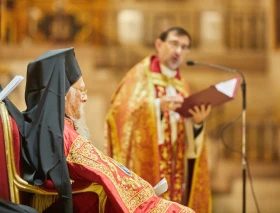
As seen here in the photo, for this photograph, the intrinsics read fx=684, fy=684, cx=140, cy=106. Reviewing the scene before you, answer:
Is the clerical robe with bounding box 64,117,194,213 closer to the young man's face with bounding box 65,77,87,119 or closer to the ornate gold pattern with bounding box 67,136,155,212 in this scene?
the ornate gold pattern with bounding box 67,136,155,212

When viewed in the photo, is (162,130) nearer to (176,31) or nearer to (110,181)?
(176,31)

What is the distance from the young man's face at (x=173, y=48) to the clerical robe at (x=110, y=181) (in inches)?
71.5

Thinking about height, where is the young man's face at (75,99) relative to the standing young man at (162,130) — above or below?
above

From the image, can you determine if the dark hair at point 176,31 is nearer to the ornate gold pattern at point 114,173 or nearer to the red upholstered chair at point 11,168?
the ornate gold pattern at point 114,173

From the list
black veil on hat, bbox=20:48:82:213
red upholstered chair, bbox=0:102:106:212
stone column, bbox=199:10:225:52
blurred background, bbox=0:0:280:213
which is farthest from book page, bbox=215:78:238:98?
stone column, bbox=199:10:225:52

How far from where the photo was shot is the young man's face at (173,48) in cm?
567

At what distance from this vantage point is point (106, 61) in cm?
1062

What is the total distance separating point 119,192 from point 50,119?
22.5 inches

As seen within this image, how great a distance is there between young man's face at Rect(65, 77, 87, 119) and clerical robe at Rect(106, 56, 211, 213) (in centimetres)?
144

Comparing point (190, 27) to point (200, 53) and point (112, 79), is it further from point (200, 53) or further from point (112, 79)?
point (112, 79)

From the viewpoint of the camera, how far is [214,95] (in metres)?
5.36

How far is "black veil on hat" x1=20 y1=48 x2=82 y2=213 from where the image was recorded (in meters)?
3.79

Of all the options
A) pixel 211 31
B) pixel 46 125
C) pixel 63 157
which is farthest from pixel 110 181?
pixel 211 31

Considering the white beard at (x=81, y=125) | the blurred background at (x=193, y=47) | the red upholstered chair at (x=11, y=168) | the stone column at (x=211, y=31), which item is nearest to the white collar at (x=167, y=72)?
the white beard at (x=81, y=125)
